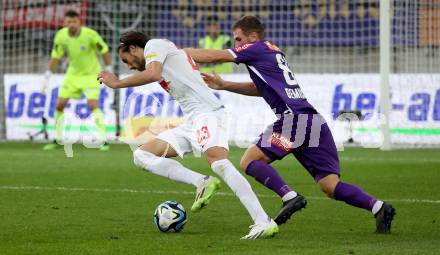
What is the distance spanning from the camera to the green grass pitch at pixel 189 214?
23.2 ft

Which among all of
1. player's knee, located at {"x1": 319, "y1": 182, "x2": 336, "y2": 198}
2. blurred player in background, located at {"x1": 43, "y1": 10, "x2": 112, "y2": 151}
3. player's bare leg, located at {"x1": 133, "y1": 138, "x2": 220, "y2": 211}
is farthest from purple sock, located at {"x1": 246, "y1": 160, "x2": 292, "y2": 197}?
blurred player in background, located at {"x1": 43, "y1": 10, "x2": 112, "y2": 151}

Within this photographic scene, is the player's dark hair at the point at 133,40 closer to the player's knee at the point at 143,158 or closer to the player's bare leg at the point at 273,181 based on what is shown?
the player's knee at the point at 143,158

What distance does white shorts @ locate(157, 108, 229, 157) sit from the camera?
8.05m

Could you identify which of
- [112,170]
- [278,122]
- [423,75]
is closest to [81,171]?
[112,170]

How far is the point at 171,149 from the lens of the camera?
8453 millimetres

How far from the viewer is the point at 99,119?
1828 cm

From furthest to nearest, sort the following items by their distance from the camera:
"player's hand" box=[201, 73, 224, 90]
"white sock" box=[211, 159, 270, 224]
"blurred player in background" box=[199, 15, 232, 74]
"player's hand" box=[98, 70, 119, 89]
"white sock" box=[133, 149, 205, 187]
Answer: "blurred player in background" box=[199, 15, 232, 74] < "player's hand" box=[201, 73, 224, 90] < "white sock" box=[133, 149, 205, 187] < "player's hand" box=[98, 70, 119, 89] < "white sock" box=[211, 159, 270, 224]

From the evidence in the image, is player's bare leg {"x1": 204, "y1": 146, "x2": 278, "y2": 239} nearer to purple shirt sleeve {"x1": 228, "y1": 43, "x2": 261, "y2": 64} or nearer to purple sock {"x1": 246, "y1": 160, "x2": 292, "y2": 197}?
purple sock {"x1": 246, "y1": 160, "x2": 292, "y2": 197}

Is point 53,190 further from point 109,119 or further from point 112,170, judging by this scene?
point 109,119

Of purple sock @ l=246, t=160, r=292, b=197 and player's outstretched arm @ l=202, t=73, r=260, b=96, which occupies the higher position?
player's outstretched arm @ l=202, t=73, r=260, b=96

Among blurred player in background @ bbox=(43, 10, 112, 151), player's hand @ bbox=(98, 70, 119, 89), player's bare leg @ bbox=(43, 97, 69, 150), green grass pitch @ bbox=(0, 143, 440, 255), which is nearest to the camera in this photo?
green grass pitch @ bbox=(0, 143, 440, 255)

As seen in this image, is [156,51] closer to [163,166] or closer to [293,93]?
[163,166]

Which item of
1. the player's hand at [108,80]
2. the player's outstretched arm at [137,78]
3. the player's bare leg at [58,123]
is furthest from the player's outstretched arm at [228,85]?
the player's bare leg at [58,123]

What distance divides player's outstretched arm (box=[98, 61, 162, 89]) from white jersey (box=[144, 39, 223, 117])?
22 cm
